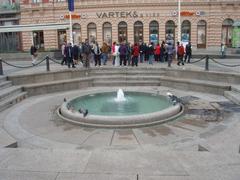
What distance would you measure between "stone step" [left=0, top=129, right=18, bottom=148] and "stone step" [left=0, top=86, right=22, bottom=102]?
4542mm

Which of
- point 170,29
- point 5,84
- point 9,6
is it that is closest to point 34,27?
point 5,84

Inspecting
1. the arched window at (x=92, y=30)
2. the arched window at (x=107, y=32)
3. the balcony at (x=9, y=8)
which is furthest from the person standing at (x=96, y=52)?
the balcony at (x=9, y=8)

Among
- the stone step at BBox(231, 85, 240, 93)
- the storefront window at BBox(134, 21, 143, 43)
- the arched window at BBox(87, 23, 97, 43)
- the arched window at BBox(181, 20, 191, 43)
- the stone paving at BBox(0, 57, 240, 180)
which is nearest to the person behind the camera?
the stone paving at BBox(0, 57, 240, 180)

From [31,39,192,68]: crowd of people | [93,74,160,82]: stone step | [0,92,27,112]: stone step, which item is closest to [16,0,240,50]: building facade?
[31,39,192,68]: crowd of people

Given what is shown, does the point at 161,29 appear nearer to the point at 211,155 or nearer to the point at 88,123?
the point at 88,123

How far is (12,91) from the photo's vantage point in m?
14.4

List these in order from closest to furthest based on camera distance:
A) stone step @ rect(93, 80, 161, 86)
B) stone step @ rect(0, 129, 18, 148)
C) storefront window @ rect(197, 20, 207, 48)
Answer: stone step @ rect(0, 129, 18, 148) → stone step @ rect(93, 80, 161, 86) → storefront window @ rect(197, 20, 207, 48)

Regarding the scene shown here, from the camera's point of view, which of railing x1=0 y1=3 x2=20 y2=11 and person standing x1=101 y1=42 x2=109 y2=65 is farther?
railing x1=0 y1=3 x2=20 y2=11

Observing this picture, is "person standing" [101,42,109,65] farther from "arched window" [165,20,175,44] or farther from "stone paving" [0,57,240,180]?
"arched window" [165,20,175,44]

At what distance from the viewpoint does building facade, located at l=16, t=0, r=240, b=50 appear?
40.8m

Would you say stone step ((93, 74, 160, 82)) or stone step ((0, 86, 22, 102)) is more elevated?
stone step ((93, 74, 160, 82))

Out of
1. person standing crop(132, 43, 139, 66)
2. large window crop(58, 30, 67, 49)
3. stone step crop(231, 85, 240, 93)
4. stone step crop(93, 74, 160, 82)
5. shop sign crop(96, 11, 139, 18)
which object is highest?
shop sign crop(96, 11, 139, 18)

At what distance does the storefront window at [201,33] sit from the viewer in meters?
41.5

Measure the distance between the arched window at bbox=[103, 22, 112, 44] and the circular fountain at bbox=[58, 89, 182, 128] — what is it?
29.2m
